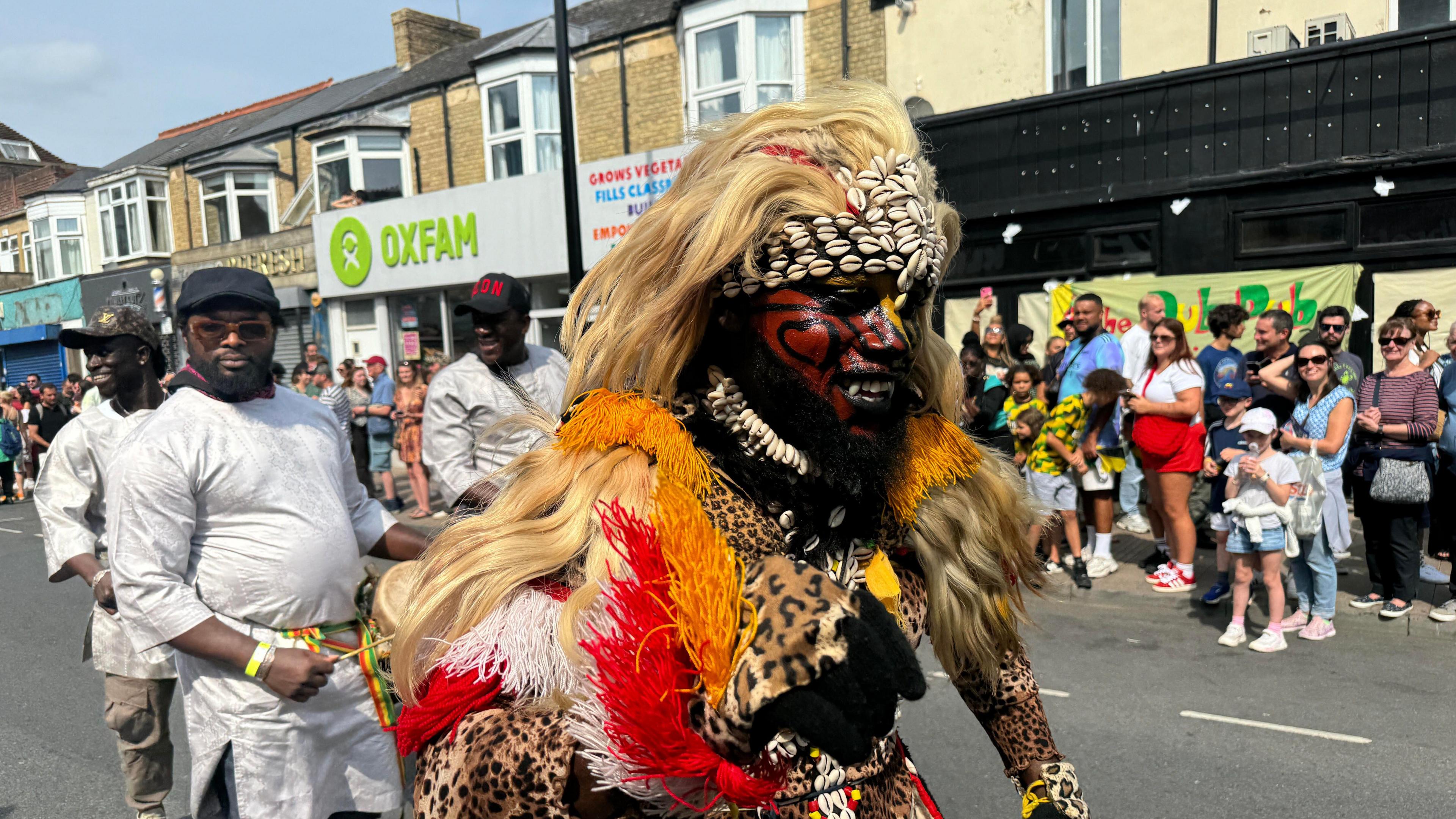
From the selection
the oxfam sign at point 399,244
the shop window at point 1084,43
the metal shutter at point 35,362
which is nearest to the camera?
the shop window at point 1084,43

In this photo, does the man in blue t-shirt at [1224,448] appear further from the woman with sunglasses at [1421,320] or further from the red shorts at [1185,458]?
the woman with sunglasses at [1421,320]

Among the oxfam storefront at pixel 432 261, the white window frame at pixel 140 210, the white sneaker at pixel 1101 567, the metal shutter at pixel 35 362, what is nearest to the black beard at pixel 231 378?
the white sneaker at pixel 1101 567

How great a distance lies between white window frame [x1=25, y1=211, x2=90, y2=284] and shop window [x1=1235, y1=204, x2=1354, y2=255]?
3107 cm

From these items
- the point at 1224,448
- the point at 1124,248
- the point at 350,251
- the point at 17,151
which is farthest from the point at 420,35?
the point at 17,151

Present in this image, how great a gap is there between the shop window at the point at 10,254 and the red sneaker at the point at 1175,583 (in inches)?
1528

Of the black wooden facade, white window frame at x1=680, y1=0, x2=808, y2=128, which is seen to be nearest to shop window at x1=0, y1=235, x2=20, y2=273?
white window frame at x1=680, y1=0, x2=808, y2=128

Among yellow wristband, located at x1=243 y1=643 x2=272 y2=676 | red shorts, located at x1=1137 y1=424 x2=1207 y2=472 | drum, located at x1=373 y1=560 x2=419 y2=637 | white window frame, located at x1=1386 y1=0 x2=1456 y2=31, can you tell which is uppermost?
white window frame, located at x1=1386 y1=0 x2=1456 y2=31

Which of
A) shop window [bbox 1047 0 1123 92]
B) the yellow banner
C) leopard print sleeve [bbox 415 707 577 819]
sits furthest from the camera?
shop window [bbox 1047 0 1123 92]

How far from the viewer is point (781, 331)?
151 cm

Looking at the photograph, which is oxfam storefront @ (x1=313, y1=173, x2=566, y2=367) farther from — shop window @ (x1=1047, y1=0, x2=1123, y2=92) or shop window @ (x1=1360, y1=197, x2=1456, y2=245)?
shop window @ (x1=1360, y1=197, x2=1456, y2=245)

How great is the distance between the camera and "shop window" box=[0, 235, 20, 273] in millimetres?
33688

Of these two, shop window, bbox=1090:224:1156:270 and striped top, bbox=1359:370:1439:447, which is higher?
shop window, bbox=1090:224:1156:270

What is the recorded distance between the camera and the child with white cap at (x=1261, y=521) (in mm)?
5691

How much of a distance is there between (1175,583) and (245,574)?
6.20 metres
